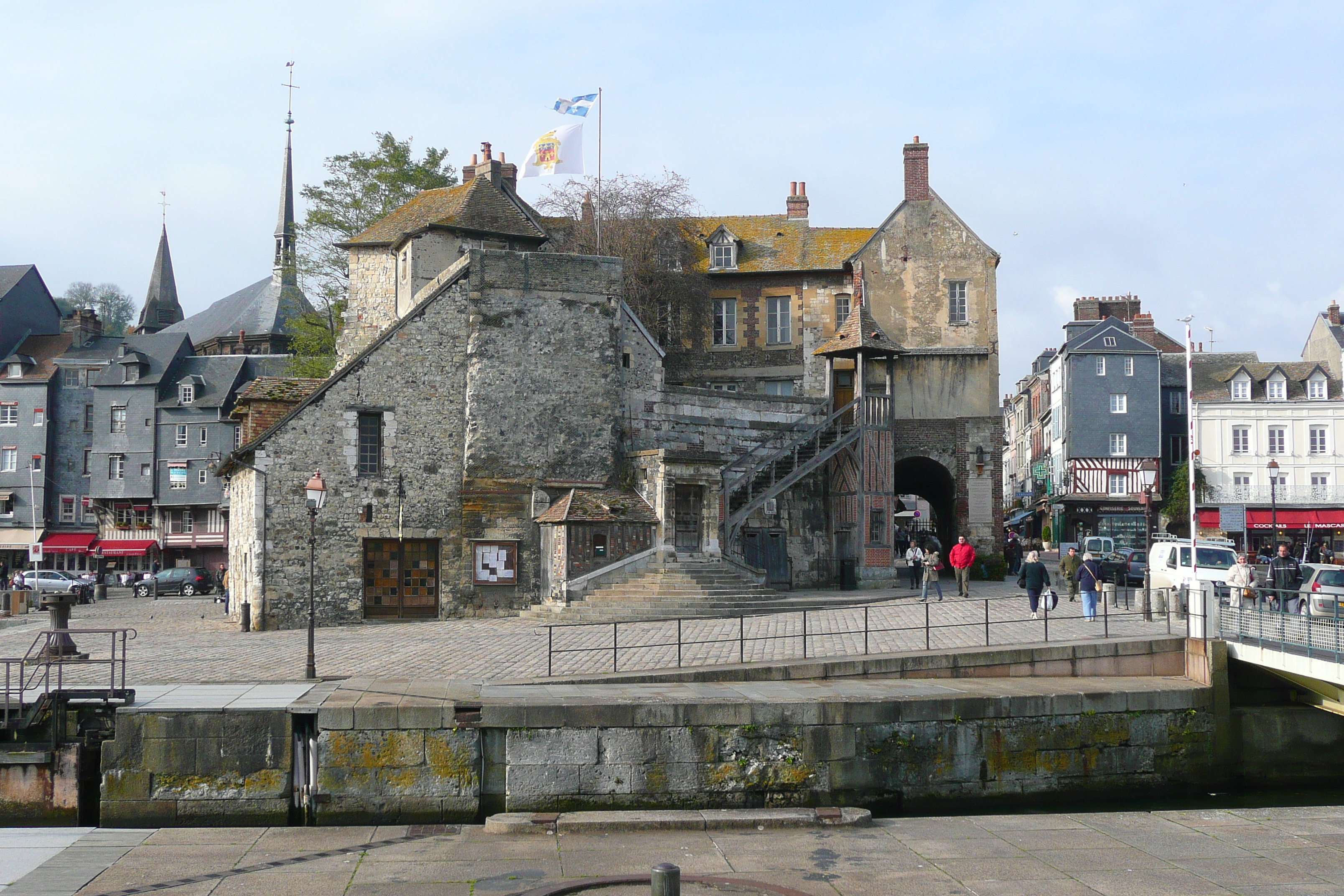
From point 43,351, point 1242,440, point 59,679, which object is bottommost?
point 59,679

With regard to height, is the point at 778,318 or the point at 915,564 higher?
the point at 778,318

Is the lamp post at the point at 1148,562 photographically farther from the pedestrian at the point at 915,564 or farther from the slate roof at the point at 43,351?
the slate roof at the point at 43,351

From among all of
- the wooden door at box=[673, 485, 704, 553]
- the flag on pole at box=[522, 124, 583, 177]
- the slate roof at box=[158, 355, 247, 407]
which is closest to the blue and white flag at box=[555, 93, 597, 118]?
the flag on pole at box=[522, 124, 583, 177]

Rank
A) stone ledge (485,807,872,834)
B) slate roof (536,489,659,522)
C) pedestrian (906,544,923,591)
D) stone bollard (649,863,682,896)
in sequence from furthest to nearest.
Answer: pedestrian (906,544,923,591) → slate roof (536,489,659,522) → stone ledge (485,807,872,834) → stone bollard (649,863,682,896)

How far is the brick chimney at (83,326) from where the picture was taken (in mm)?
59438

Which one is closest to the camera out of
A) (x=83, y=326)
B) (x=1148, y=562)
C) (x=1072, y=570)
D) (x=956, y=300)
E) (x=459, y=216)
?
(x=1072, y=570)

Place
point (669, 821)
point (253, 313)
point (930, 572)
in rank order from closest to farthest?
point (669, 821) → point (930, 572) → point (253, 313)

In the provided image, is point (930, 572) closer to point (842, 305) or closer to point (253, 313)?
point (842, 305)

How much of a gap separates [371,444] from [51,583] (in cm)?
2379

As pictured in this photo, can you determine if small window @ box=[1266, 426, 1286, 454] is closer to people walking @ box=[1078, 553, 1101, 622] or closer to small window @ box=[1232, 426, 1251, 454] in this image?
small window @ box=[1232, 426, 1251, 454]

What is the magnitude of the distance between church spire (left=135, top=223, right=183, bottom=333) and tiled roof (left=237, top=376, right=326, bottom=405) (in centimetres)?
5341

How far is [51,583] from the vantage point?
42781 mm

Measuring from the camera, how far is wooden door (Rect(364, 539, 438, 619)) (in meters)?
25.4

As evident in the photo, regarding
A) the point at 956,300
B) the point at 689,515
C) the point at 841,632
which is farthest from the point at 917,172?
the point at 841,632
